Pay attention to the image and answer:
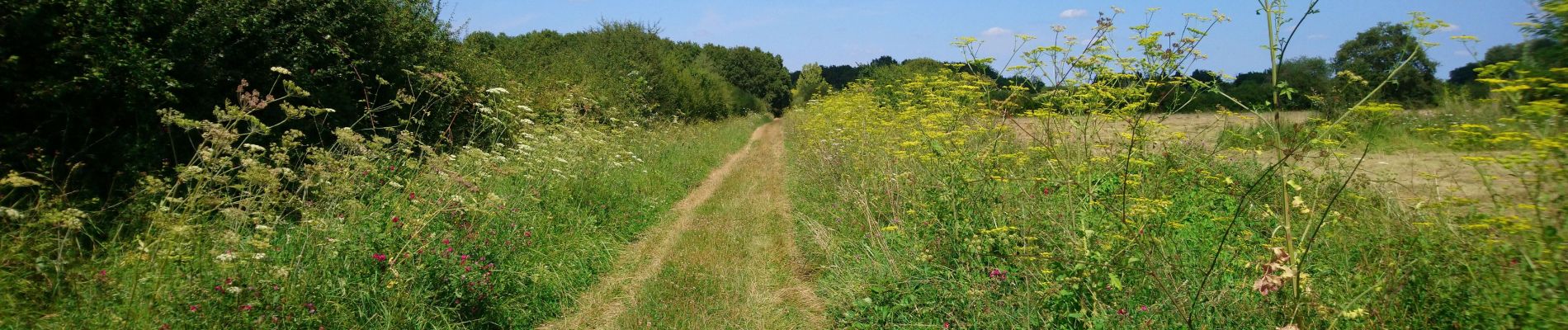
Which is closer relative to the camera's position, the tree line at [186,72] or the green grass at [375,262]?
the green grass at [375,262]

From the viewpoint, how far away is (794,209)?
333 inches

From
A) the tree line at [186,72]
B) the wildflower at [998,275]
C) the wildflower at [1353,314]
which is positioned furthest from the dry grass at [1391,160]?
the tree line at [186,72]

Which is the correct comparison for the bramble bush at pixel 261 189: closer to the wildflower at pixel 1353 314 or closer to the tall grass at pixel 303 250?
the tall grass at pixel 303 250

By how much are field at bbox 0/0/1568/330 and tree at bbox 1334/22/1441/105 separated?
0.05m

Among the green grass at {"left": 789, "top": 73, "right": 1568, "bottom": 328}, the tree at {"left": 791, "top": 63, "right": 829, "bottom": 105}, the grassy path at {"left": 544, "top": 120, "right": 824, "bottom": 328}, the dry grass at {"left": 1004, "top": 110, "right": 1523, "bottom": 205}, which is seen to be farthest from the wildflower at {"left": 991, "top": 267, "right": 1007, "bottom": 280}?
the tree at {"left": 791, "top": 63, "right": 829, "bottom": 105}

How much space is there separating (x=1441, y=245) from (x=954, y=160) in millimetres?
2558

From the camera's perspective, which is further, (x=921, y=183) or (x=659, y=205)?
(x=659, y=205)

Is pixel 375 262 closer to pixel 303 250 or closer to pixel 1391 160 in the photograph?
pixel 303 250

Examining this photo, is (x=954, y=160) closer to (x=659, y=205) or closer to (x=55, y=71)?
(x=659, y=205)

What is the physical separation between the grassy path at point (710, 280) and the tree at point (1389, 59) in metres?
3.32

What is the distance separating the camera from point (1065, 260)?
3.74 metres

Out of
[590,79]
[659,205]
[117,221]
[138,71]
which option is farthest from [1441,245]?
[590,79]

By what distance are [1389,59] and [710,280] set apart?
15.9ft

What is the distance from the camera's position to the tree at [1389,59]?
2788 mm
